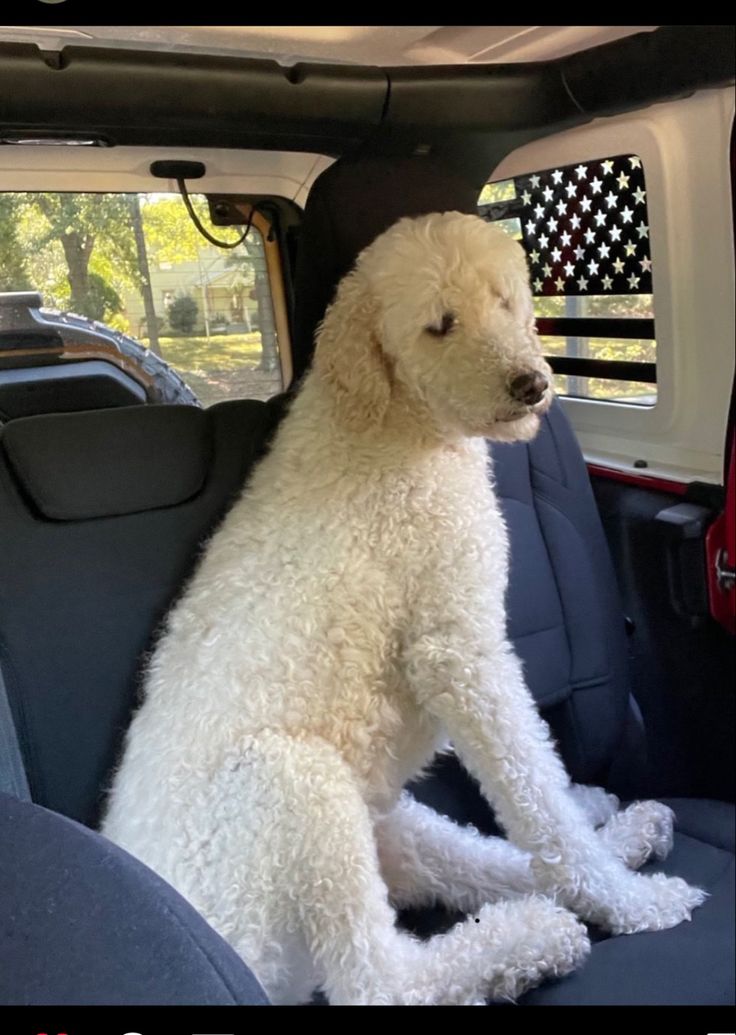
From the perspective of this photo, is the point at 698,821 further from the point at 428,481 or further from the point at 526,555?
the point at 428,481

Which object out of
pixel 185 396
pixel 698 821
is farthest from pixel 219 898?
pixel 185 396

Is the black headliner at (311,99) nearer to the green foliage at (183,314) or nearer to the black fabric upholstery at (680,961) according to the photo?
the green foliage at (183,314)

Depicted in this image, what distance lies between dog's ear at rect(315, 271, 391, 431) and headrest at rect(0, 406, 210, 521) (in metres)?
0.25

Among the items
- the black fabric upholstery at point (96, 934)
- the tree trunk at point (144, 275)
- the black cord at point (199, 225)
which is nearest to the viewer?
the black fabric upholstery at point (96, 934)

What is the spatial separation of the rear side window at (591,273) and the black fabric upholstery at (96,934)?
0.82 meters

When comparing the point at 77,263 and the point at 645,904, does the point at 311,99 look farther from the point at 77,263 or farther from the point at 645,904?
the point at 645,904

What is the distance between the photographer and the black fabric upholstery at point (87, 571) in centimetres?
118

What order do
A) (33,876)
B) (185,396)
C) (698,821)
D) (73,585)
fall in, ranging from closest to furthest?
1. (33,876)
2. (698,821)
3. (73,585)
4. (185,396)

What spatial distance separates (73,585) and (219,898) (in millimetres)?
490

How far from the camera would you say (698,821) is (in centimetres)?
107

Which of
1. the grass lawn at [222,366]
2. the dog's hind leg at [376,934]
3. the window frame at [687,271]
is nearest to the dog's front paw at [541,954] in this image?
the dog's hind leg at [376,934]

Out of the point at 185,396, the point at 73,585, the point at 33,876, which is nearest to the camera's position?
the point at 33,876

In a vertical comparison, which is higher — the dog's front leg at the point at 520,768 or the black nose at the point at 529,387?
the black nose at the point at 529,387

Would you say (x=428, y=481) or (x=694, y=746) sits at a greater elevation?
(x=428, y=481)
